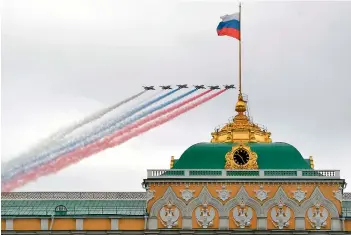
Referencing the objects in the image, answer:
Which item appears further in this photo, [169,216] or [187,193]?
[187,193]

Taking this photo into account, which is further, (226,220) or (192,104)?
(192,104)

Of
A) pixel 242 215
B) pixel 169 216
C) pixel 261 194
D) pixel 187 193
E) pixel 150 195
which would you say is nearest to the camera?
pixel 242 215

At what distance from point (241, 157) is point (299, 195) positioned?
5.76m

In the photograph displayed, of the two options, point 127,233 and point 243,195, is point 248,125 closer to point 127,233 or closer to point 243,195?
point 243,195

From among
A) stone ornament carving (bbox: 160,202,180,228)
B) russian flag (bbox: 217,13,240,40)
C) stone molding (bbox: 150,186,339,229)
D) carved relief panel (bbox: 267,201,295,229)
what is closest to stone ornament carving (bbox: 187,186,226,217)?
stone molding (bbox: 150,186,339,229)

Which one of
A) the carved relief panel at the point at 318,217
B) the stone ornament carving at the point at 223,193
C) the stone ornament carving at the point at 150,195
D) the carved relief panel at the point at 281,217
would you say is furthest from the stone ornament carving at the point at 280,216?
the stone ornament carving at the point at 150,195

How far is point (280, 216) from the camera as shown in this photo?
90312 millimetres

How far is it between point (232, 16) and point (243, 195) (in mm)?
16921

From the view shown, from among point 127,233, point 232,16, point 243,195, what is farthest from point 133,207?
point 232,16

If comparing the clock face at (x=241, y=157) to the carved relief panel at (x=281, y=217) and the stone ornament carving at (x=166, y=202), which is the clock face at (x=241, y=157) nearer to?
the carved relief panel at (x=281, y=217)

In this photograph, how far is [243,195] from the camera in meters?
90.7

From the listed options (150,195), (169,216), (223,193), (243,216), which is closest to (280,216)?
(243,216)

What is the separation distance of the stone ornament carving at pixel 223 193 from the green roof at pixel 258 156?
7.56 ft

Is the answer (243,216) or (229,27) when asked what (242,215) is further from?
(229,27)
